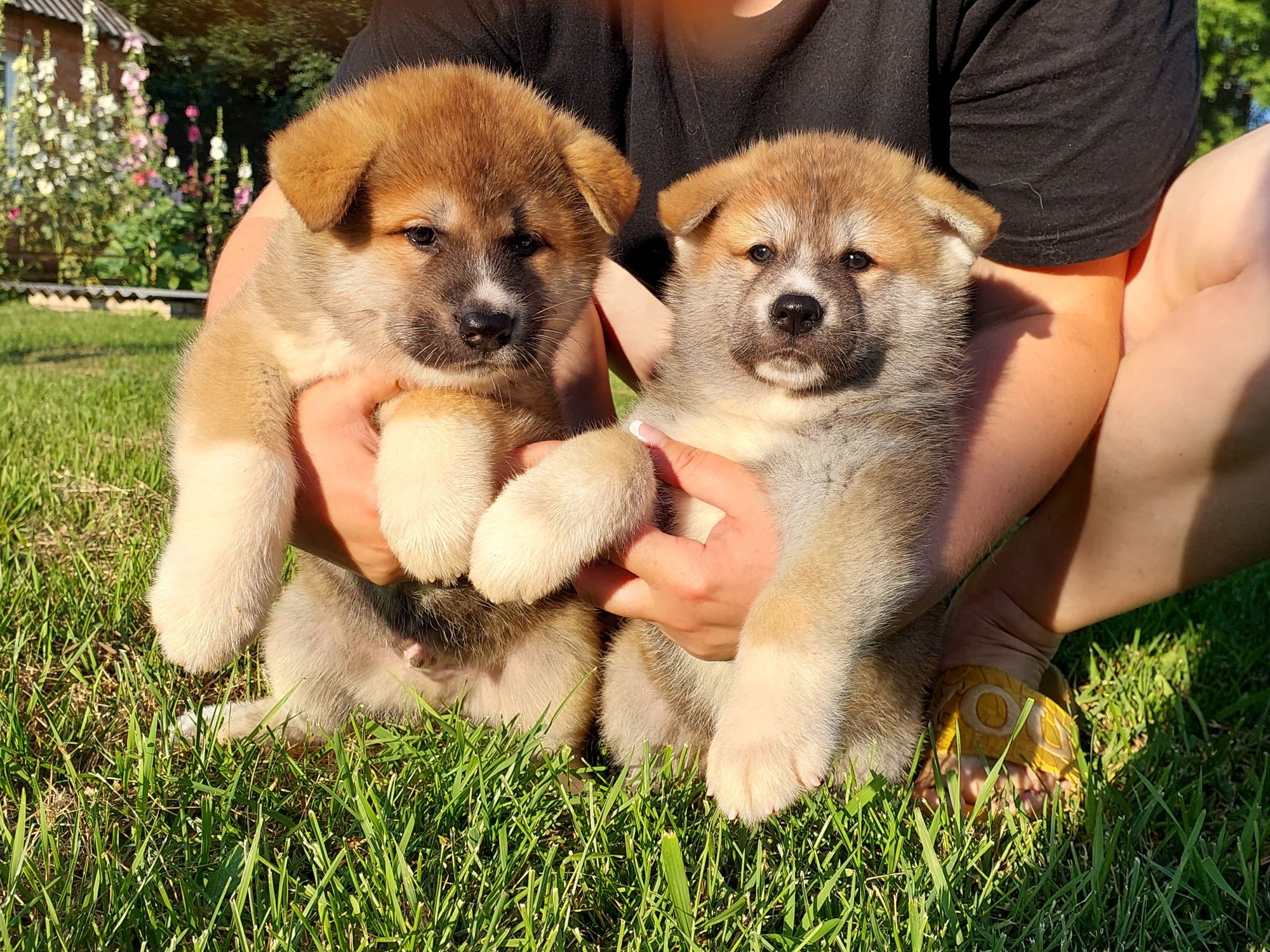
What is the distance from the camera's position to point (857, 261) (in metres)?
2.22

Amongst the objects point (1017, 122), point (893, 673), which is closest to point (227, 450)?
point (893, 673)

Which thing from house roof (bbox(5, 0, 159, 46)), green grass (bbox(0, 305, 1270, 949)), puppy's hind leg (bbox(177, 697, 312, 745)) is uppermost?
green grass (bbox(0, 305, 1270, 949))

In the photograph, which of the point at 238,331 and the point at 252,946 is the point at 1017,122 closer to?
the point at 238,331

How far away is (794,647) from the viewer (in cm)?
170

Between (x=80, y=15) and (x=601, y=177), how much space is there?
17296 mm

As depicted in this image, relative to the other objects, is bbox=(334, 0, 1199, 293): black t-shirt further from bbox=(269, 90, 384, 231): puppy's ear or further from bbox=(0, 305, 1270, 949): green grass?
bbox=(0, 305, 1270, 949): green grass

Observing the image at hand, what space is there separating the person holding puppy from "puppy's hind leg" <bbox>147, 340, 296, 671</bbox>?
131 mm

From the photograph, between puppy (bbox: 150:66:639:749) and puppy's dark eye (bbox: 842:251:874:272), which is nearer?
puppy (bbox: 150:66:639:749)

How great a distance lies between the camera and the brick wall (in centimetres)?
1538

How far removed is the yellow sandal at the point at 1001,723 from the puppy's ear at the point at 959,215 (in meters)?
0.94

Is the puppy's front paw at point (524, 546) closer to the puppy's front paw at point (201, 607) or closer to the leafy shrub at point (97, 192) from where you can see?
the puppy's front paw at point (201, 607)

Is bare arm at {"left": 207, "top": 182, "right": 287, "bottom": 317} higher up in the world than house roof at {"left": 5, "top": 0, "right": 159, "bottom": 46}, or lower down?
higher up

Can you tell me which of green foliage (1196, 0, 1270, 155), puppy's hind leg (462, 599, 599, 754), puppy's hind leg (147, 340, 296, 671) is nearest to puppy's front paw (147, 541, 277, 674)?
puppy's hind leg (147, 340, 296, 671)

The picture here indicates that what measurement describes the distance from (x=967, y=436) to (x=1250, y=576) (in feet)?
6.39
